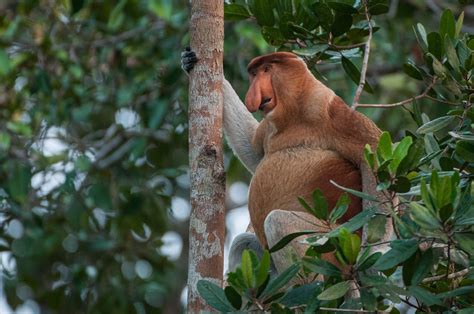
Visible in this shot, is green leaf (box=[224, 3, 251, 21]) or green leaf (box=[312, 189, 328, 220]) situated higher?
green leaf (box=[224, 3, 251, 21])

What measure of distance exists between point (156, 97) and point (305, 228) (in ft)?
8.15

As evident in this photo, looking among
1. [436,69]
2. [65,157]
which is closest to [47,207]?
[65,157]

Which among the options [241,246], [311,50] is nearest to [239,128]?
[241,246]

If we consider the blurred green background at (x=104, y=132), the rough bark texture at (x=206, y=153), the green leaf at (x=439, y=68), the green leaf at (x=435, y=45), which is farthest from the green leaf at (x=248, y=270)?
the blurred green background at (x=104, y=132)

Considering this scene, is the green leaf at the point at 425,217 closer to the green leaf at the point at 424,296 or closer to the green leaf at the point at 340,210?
the green leaf at the point at 424,296

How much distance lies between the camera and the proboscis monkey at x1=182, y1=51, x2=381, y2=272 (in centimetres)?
350

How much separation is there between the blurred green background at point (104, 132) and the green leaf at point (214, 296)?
2.85 metres

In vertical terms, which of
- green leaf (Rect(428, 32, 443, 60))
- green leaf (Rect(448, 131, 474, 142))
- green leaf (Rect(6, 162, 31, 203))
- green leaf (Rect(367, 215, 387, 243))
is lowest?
green leaf (Rect(6, 162, 31, 203))

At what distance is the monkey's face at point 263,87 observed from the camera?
11.8 ft

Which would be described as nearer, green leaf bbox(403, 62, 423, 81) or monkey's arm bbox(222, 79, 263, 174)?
green leaf bbox(403, 62, 423, 81)

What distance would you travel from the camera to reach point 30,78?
225 inches

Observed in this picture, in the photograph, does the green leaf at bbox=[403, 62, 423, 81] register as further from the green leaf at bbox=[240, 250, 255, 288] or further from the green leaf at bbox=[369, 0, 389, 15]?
the green leaf at bbox=[240, 250, 255, 288]

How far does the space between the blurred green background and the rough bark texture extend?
208 cm

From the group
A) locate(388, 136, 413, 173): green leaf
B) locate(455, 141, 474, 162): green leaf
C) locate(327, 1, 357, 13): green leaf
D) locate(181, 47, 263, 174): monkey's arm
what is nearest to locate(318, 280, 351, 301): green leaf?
locate(388, 136, 413, 173): green leaf
